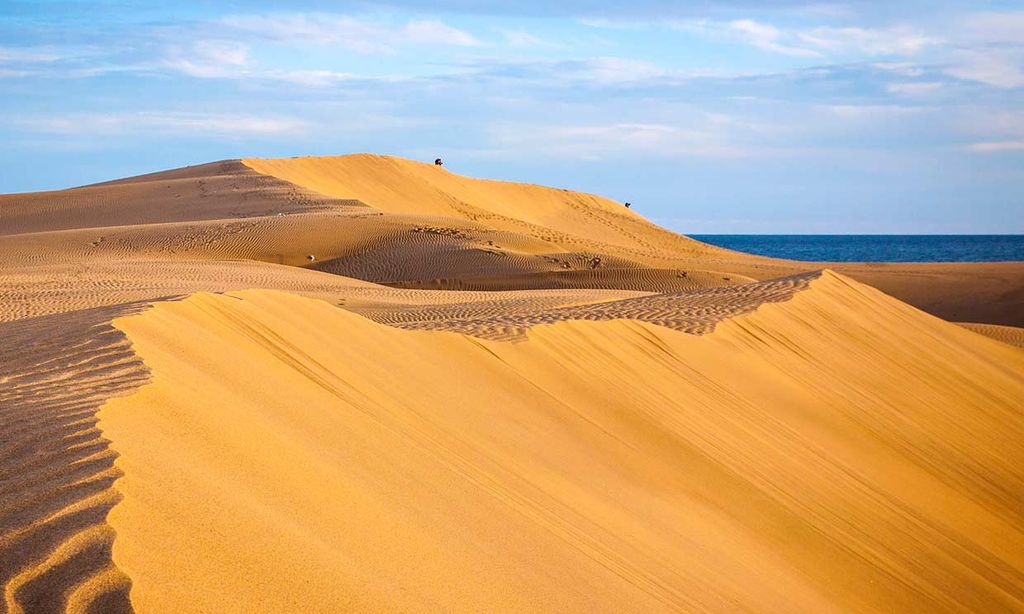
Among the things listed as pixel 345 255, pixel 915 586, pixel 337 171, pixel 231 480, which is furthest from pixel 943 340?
pixel 337 171

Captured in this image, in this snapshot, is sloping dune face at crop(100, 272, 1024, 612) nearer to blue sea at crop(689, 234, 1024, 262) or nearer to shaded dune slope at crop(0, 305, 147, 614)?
shaded dune slope at crop(0, 305, 147, 614)

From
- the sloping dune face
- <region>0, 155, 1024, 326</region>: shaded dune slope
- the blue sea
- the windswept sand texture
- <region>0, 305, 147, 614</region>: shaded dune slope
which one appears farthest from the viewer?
the blue sea

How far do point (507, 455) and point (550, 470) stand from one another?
27 cm

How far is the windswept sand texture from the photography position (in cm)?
351

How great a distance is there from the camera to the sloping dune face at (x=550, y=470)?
3766 mm

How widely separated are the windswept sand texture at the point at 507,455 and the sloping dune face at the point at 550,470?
0.02 metres

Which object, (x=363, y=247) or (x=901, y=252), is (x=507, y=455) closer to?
(x=363, y=247)

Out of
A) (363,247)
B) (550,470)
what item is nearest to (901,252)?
(363,247)

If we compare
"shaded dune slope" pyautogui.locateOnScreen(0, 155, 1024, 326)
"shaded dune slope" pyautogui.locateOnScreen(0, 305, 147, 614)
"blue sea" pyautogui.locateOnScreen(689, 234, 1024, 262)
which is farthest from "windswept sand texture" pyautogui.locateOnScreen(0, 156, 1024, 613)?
"blue sea" pyautogui.locateOnScreen(689, 234, 1024, 262)

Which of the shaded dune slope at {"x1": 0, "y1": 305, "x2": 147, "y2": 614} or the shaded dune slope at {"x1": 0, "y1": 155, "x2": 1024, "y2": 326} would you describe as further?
the shaded dune slope at {"x1": 0, "y1": 155, "x2": 1024, "y2": 326}

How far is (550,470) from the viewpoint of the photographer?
6.53 m

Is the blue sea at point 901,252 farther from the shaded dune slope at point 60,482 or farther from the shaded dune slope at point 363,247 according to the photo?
the shaded dune slope at point 60,482

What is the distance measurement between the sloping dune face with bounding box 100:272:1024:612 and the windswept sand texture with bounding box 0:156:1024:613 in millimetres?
21

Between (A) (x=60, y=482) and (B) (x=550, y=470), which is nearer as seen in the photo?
(A) (x=60, y=482)
